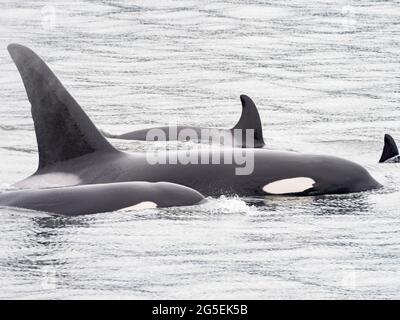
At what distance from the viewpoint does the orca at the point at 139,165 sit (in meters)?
10.4

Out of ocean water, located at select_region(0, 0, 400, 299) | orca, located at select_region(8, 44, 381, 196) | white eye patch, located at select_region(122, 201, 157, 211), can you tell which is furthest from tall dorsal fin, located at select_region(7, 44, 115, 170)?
white eye patch, located at select_region(122, 201, 157, 211)

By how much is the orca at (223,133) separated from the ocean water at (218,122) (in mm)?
267

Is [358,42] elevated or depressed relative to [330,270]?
elevated

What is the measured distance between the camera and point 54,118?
10.6 metres

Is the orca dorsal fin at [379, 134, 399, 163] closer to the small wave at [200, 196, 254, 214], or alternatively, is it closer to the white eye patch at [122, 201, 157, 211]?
the small wave at [200, 196, 254, 214]

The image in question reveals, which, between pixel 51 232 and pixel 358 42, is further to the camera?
pixel 358 42

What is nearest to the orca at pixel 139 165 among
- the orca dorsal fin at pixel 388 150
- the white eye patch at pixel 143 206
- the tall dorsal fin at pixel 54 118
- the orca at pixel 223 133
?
the tall dorsal fin at pixel 54 118

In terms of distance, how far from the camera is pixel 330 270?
819 cm

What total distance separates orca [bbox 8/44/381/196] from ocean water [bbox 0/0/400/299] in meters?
0.18

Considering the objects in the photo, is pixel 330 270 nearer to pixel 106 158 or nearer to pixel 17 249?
pixel 17 249

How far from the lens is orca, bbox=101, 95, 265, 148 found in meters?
12.1
